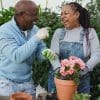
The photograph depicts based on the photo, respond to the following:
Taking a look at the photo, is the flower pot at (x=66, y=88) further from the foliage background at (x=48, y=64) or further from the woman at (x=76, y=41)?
the foliage background at (x=48, y=64)

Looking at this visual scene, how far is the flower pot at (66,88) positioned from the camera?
12.5 ft

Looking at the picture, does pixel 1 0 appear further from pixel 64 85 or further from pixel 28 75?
pixel 64 85

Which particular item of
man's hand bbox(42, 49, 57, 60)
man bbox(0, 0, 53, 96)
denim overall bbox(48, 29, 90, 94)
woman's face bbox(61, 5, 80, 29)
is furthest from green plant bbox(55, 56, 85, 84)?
woman's face bbox(61, 5, 80, 29)

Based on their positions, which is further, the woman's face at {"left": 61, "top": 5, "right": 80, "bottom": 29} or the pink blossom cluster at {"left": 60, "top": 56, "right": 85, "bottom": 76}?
the woman's face at {"left": 61, "top": 5, "right": 80, "bottom": 29}

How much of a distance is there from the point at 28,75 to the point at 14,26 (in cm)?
51

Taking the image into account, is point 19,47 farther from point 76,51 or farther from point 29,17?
point 76,51

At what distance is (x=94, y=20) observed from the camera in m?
5.41

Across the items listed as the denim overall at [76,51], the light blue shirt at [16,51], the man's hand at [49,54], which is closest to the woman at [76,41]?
the denim overall at [76,51]

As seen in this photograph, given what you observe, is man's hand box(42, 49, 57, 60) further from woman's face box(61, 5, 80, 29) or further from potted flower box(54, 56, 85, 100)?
woman's face box(61, 5, 80, 29)

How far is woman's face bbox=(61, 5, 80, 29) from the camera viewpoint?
4.23m

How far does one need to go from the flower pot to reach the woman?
37 cm

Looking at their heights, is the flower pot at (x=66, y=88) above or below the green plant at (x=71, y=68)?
below

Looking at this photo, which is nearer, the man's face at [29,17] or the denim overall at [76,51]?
the man's face at [29,17]

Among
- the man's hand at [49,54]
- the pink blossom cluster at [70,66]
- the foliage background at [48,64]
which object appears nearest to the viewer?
the pink blossom cluster at [70,66]
